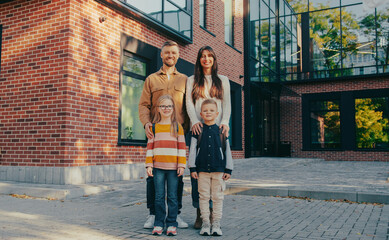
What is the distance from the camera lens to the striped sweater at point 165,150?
140 inches

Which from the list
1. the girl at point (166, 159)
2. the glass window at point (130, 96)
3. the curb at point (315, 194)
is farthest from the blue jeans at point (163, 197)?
the glass window at point (130, 96)

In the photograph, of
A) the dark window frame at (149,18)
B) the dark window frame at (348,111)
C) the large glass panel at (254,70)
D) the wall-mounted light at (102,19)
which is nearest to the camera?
the wall-mounted light at (102,19)

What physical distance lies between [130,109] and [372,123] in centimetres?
1467

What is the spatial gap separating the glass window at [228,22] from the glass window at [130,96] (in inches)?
247

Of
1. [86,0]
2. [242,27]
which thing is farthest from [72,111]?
[242,27]

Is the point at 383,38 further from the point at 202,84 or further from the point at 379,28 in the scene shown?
the point at 202,84

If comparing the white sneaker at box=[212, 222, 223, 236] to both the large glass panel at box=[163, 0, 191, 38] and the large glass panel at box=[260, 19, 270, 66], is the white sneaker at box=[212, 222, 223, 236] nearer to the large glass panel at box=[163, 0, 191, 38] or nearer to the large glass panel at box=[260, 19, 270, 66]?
the large glass panel at box=[163, 0, 191, 38]

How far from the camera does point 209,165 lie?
3500mm

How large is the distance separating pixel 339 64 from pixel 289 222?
57.7 feet

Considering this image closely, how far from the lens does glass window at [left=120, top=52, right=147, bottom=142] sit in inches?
330

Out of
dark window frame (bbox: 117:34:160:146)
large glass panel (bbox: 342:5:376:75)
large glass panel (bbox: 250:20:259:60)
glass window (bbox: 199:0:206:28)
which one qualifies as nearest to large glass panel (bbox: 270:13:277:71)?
large glass panel (bbox: 250:20:259:60)

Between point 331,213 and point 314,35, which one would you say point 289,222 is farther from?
point 314,35

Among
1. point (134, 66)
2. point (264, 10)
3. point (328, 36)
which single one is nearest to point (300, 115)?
point (328, 36)

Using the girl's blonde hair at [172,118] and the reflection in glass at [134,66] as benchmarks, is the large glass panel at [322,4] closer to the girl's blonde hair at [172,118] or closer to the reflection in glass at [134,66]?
the reflection in glass at [134,66]
